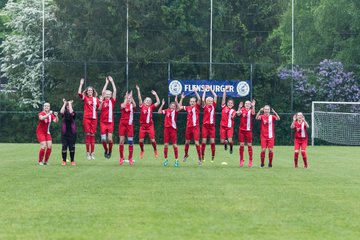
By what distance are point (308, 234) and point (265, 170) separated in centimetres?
1296

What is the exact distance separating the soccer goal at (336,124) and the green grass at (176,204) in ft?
84.4

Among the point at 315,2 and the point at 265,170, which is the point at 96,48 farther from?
the point at 265,170

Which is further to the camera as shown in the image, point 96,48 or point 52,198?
point 96,48

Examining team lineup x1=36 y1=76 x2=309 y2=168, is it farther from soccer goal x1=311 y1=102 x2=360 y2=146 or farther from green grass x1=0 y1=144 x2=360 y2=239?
soccer goal x1=311 y1=102 x2=360 y2=146

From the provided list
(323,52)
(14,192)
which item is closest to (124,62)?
(323,52)

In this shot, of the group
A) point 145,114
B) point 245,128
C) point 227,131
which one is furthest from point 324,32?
point 145,114

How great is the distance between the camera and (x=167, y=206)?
1328 centimetres

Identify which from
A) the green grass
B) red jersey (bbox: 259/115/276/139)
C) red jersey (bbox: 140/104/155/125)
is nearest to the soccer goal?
red jersey (bbox: 140/104/155/125)

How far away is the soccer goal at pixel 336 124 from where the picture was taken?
4809 centimetres

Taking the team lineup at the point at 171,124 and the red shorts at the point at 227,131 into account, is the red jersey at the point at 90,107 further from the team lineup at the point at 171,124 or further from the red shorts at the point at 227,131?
the red shorts at the point at 227,131

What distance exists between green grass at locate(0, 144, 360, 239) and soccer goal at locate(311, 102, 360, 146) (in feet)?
84.4

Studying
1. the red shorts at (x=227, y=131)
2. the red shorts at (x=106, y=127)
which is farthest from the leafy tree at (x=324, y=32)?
the red shorts at (x=106, y=127)

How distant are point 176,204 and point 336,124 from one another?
119 ft

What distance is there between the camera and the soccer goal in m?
48.1
